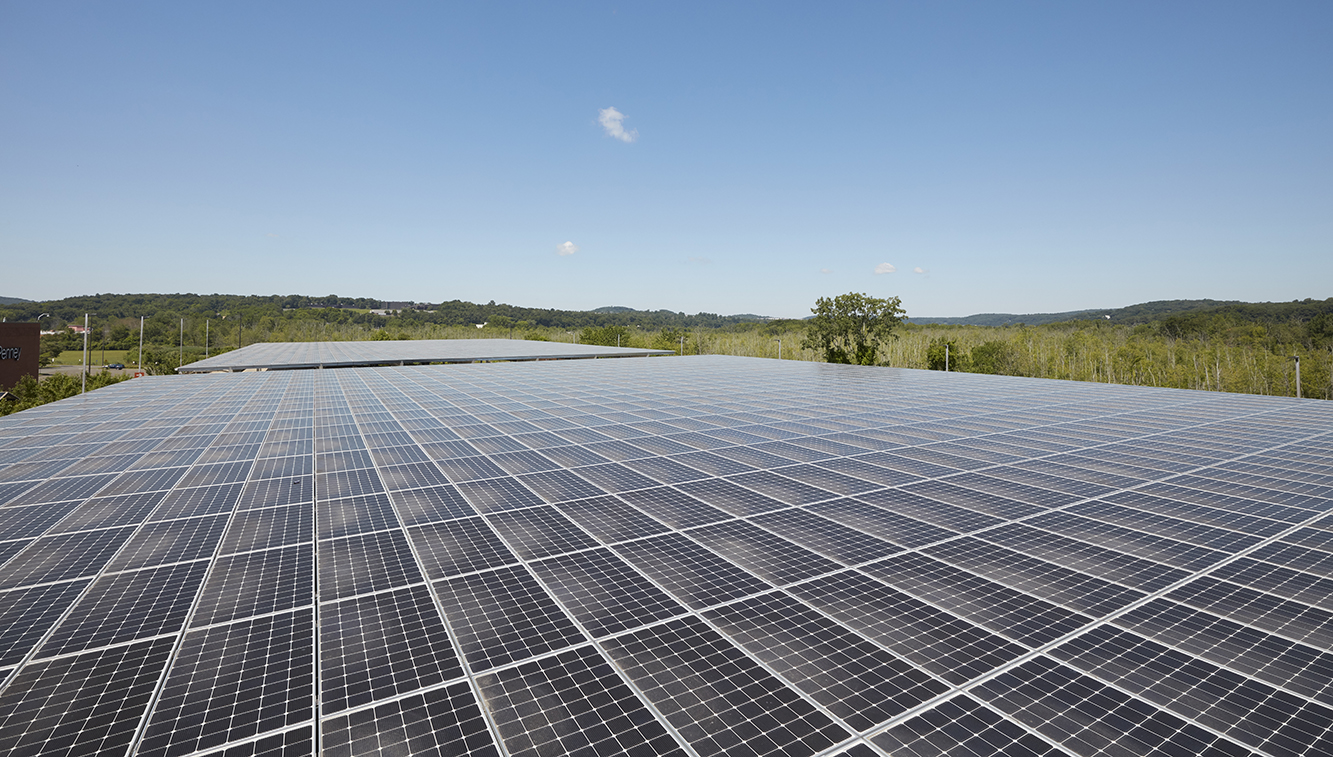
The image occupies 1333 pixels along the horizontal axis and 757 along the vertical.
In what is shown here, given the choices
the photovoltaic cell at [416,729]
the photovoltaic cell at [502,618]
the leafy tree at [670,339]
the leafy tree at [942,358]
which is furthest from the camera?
the leafy tree at [670,339]

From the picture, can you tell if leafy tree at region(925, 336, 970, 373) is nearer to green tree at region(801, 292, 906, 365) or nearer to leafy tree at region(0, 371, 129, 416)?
green tree at region(801, 292, 906, 365)

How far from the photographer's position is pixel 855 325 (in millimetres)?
41219

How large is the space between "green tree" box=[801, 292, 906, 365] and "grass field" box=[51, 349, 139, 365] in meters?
76.9

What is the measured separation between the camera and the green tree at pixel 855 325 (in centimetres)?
4047

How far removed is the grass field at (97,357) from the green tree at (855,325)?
76933 mm

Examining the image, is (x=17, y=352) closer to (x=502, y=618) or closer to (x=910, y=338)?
(x=502, y=618)

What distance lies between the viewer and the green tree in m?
40.5

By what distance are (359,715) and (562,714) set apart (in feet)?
3.39

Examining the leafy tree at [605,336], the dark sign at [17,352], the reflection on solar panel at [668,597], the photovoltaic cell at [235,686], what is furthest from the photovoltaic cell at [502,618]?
the leafy tree at [605,336]

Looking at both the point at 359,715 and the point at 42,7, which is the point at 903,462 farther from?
the point at 42,7

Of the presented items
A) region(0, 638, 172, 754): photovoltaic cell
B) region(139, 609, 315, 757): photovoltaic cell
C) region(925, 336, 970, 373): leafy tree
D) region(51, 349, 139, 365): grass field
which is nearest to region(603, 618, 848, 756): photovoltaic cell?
region(139, 609, 315, 757): photovoltaic cell

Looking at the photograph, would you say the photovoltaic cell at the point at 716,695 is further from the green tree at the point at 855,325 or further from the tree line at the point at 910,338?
the green tree at the point at 855,325

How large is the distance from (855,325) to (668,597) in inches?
1580

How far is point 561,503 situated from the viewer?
20.4ft
